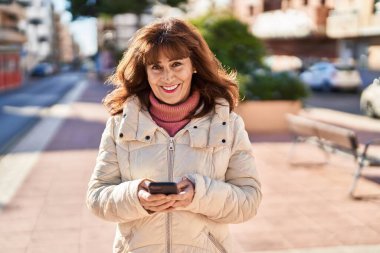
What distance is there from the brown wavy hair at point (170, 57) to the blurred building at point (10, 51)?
31610 millimetres

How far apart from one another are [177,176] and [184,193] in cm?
16

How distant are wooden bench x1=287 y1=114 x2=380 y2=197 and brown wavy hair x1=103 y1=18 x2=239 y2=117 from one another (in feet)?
14.4

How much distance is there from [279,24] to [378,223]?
30.3m

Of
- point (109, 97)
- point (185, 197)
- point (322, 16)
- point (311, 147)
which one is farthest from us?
point (322, 16)

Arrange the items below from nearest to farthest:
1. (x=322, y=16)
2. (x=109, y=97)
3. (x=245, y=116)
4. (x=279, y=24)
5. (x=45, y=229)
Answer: (x=109, y=97)
(x=45, y=229)
(x=245, y=116)
(x=322, y=16)
(x=279, y=24)

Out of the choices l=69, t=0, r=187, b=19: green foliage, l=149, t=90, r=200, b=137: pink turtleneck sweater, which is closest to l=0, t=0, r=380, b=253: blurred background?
l=149, t=90, r=200, b=137: pink turtleneck sweater

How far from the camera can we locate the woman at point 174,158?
1.98 metres

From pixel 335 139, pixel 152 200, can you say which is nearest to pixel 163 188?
pixel 152 200

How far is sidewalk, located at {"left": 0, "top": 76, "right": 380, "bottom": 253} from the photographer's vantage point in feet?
14.9

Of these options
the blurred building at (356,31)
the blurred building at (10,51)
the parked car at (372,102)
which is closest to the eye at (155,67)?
the parked car at (372,102)

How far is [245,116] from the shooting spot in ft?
38.7

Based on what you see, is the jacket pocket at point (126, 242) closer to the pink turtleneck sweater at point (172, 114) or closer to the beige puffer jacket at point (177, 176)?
the beige puffer jacket at point (177, 176)

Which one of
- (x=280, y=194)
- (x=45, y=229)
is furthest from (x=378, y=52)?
(x=45, y=229)

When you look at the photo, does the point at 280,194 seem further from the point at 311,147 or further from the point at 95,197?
the point at 95,197
